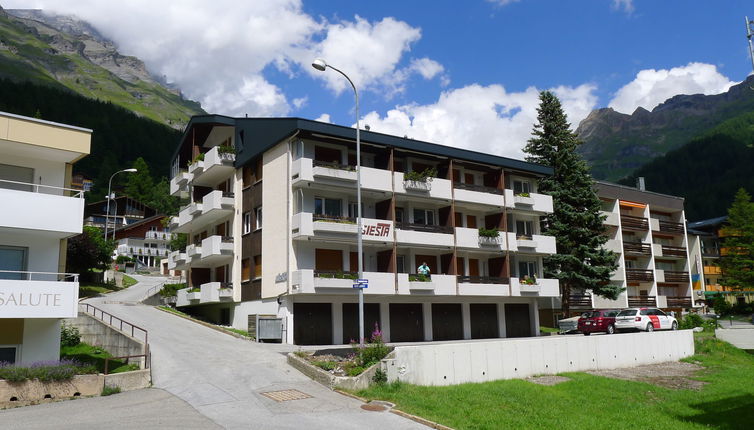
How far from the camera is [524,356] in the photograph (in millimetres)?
25031

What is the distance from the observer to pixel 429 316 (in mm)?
38062

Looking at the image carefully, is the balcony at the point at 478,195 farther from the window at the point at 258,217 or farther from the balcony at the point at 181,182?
the balcony at the point at 181,182

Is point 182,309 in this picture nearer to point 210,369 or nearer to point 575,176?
point 210,369

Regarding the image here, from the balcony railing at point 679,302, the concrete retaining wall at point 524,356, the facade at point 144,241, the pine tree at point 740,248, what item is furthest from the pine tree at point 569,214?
the facade at point 144,241

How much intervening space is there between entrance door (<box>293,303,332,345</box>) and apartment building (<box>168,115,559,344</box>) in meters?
0.06

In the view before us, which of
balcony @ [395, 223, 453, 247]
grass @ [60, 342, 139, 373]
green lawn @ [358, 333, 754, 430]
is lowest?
green lawn @ [358, 333, 754, 430]

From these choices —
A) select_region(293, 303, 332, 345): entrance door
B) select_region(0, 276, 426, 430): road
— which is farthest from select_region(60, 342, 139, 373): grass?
select_region(293, 303, 332, 345): entrance door

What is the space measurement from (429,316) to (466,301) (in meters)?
3.40

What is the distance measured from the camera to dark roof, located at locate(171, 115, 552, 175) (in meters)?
33.9

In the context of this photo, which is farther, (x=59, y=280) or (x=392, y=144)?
(x=392, y=144)

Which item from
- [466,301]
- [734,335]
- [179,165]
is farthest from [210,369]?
[734,335]

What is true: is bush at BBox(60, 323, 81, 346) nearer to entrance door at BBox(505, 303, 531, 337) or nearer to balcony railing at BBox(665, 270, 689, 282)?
entrance door at BBox(505, 303, 531, 337)

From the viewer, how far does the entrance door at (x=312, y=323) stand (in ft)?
107

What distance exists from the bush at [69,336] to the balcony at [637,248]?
4971 cm
